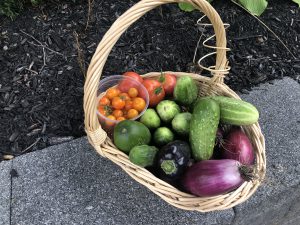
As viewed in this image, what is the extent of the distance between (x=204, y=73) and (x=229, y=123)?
0.85 metres

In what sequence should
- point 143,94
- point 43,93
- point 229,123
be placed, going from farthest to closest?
point 43,93, point 143,94, point 229,123

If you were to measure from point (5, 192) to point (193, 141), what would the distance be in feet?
2.94

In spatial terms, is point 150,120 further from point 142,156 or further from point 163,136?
point 142,156

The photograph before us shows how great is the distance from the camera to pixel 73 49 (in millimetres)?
2400

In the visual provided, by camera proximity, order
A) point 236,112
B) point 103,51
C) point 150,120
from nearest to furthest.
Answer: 1. point 103,51
2. point 236,112
3. point 150,120

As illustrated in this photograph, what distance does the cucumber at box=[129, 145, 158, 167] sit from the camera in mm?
1430

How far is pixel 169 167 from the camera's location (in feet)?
4.63

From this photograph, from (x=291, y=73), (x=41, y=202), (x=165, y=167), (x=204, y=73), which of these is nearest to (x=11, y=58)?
(x=41, y=202)

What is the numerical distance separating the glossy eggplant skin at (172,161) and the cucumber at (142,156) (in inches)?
1.2

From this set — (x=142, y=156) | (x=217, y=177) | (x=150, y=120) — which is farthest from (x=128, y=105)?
(x=217, y=177)

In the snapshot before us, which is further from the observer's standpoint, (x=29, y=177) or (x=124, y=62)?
(x=124, y=62)

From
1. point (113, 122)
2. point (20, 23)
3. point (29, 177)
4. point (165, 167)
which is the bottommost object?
point (29, 177)

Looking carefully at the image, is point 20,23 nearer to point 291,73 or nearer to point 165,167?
point 165,167

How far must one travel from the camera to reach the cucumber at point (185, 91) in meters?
1.71
